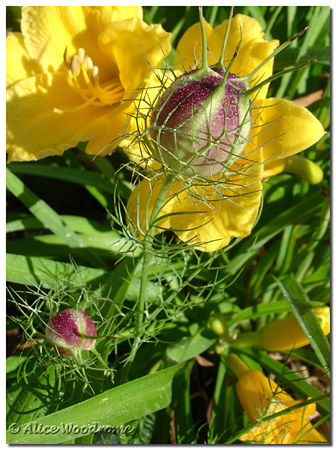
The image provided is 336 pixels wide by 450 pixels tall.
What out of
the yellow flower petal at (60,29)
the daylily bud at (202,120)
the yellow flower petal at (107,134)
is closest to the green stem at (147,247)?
the daylily bud at (202,120)

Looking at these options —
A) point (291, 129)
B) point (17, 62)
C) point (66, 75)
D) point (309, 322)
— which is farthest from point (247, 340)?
point (17, 62)

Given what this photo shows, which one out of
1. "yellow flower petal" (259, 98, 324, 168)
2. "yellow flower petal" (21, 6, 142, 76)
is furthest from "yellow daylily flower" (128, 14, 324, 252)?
"yellow flower petal" (21, 6, 142, 76)

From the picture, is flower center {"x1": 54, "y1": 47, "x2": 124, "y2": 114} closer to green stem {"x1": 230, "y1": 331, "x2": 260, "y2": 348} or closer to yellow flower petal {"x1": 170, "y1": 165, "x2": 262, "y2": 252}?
yellow flower petal {"x1": 170, "y1": 165, "x2": 262, "y2": 252}

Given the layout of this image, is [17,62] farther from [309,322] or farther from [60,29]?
[309,322]

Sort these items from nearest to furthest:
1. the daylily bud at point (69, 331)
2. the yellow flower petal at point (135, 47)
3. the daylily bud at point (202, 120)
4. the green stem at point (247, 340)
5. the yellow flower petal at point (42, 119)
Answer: the daylily bud at point (202, 120) < the daylily bud at point (69, 331) < the yellow flower petal at point (135, 47) < the yellow flower petal at point (42, 119) < the green stem at point (247, 340)

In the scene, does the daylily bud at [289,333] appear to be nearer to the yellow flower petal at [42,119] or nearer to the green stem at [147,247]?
the green stem at [147,247]
